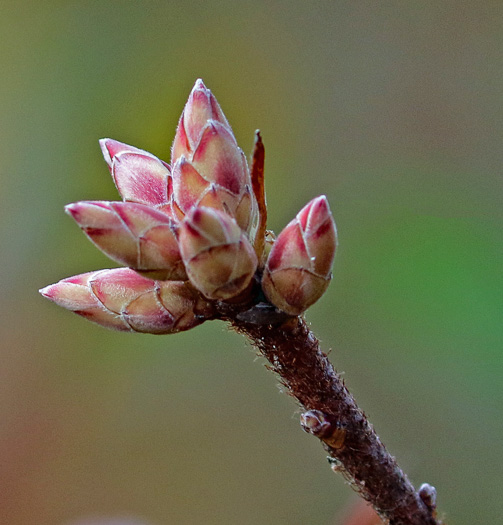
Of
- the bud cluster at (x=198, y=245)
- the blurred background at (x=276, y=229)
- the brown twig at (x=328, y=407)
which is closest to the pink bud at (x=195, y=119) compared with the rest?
the bud cluster at (x=198, y=245)

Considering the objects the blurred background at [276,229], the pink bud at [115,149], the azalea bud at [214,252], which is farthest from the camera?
the blurred background at [276,229]

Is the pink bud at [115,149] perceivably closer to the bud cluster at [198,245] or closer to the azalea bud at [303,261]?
the bud cluster at [198,245]

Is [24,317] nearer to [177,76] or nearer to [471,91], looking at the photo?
[177,76]

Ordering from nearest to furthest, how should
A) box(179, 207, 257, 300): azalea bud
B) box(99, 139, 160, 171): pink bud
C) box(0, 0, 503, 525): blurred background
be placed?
box(179, 207, 257, 300): azalea bud < box(99, 139, 160, 171): pink bud < box(0, 0, 503, 525): blurred background

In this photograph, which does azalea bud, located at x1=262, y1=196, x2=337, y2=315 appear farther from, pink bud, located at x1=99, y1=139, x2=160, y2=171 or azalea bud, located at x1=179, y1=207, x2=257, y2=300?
pink bud, located at x1=99, y1=139, x2=160, y2=171

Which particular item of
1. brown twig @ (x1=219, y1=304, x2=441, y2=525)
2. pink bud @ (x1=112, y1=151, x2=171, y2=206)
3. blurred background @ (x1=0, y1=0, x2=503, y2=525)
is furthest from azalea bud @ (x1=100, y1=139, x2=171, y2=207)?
blurred background @ (x1=0, y1=0, x2=503, y2=525)

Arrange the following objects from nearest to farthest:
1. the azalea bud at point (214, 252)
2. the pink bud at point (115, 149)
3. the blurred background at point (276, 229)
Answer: the azalea bud at point (214, 252)
the pink bud at point (115, 149)
the blurred background at point (276, 229)
